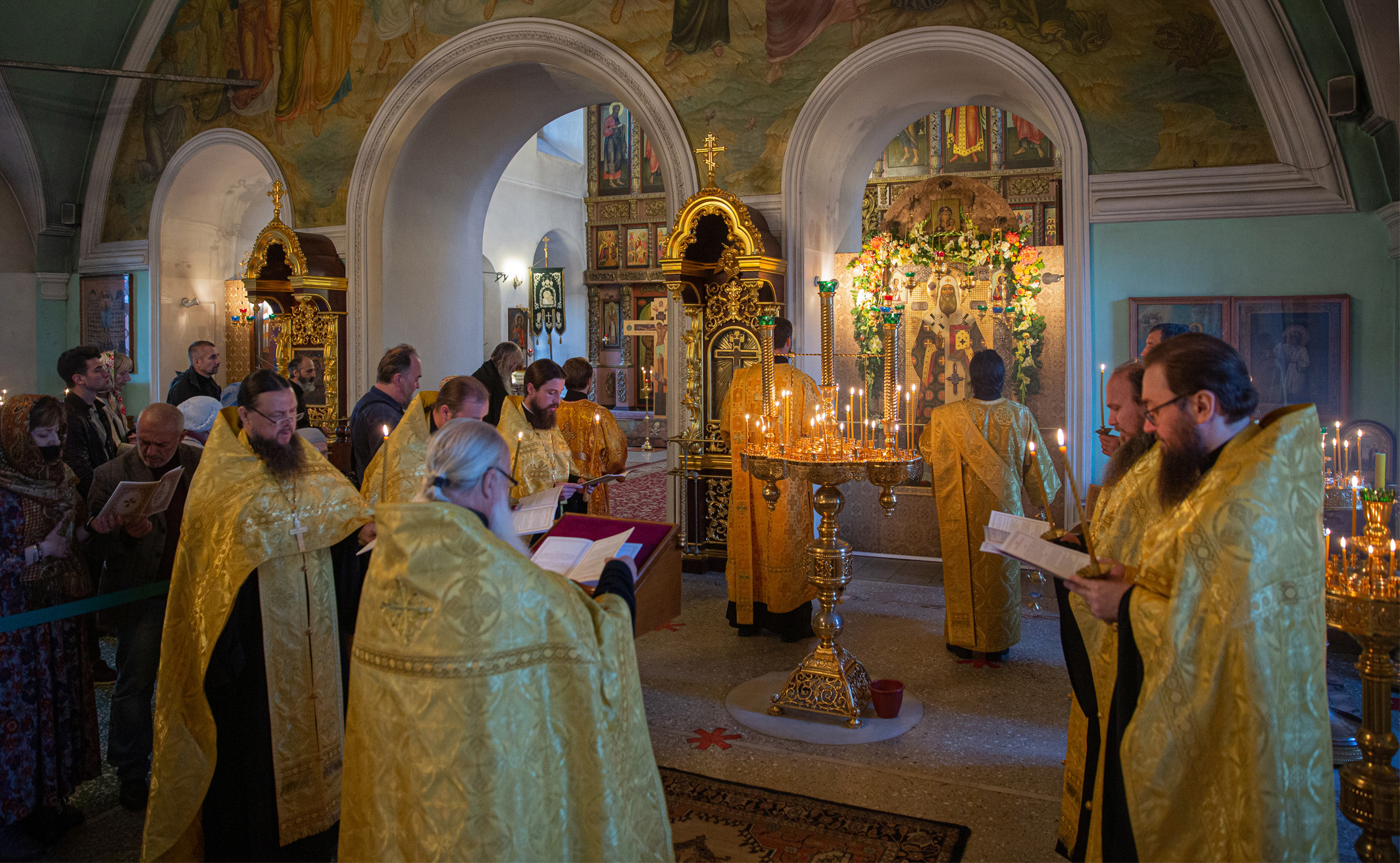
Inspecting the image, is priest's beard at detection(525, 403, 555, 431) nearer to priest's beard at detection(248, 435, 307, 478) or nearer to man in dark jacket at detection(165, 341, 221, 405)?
priest's beard at detection(248, 435, 307, 478)

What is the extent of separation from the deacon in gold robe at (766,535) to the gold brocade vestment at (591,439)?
0.75 meters

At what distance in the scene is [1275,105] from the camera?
21.3 feet

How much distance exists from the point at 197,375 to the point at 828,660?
6.02m

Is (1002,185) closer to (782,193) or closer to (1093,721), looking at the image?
(782,193)

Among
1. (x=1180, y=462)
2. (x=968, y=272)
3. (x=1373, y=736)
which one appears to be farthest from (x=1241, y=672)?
(x=968, y=272)

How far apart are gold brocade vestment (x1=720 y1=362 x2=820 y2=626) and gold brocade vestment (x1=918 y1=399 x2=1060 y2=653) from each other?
2.83 feet

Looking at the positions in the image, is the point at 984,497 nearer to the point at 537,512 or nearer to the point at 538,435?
the point at 538,435

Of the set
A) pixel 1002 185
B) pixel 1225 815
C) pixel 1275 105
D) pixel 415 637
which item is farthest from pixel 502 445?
pixel 1002 185

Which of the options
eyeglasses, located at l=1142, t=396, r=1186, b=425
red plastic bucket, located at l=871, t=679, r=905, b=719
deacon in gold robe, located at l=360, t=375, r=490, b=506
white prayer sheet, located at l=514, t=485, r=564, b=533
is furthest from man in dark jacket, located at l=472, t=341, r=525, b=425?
eyeglasses, located at l=1142, t=396, r=1186, b=425

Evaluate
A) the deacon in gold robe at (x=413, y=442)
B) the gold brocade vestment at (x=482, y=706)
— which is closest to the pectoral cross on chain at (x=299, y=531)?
the deacon in gold robe at (x=413, y=442)

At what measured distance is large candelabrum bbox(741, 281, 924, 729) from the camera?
14.2ft

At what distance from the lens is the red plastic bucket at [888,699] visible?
459 centimetres

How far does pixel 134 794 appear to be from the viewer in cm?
379

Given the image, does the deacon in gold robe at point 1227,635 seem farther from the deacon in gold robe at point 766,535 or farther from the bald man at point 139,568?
the bald man at point 139,568
